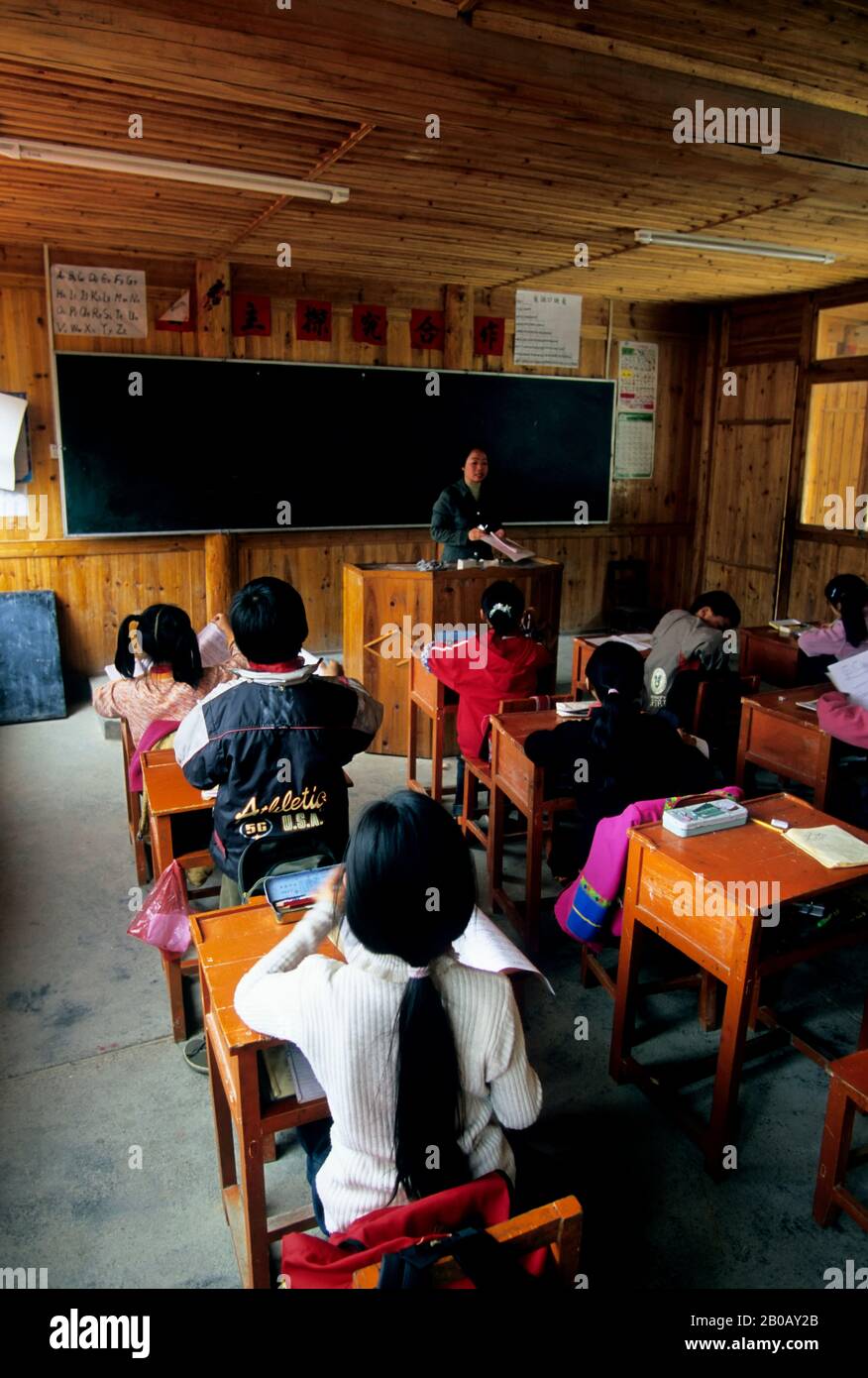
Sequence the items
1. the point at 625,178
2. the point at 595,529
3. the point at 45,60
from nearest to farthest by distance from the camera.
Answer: the point at 45,60, the point at 625,178, the point at 595,529

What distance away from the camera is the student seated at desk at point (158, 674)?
3100mm

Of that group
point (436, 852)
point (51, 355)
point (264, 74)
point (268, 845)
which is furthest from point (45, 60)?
point (51, 355)

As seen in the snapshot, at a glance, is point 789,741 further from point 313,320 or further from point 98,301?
point 98,301

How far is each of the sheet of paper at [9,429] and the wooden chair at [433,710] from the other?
125 inches

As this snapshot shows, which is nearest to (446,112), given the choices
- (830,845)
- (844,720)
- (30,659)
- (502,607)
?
(502,607)

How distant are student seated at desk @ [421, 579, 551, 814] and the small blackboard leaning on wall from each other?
10.2 ft

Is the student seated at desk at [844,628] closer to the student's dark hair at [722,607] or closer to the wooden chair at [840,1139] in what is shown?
the student's dark hair at [722,607]

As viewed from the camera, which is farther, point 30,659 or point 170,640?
point 30,659

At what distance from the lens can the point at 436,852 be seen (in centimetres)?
122

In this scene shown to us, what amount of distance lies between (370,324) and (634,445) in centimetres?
266

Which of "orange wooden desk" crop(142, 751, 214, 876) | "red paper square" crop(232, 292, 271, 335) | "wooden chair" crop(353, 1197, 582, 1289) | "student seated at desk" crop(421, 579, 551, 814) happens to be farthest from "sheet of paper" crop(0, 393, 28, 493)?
"wooden chair" crop(353, 1197, 582, 1289)

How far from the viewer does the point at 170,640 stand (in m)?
3.12
